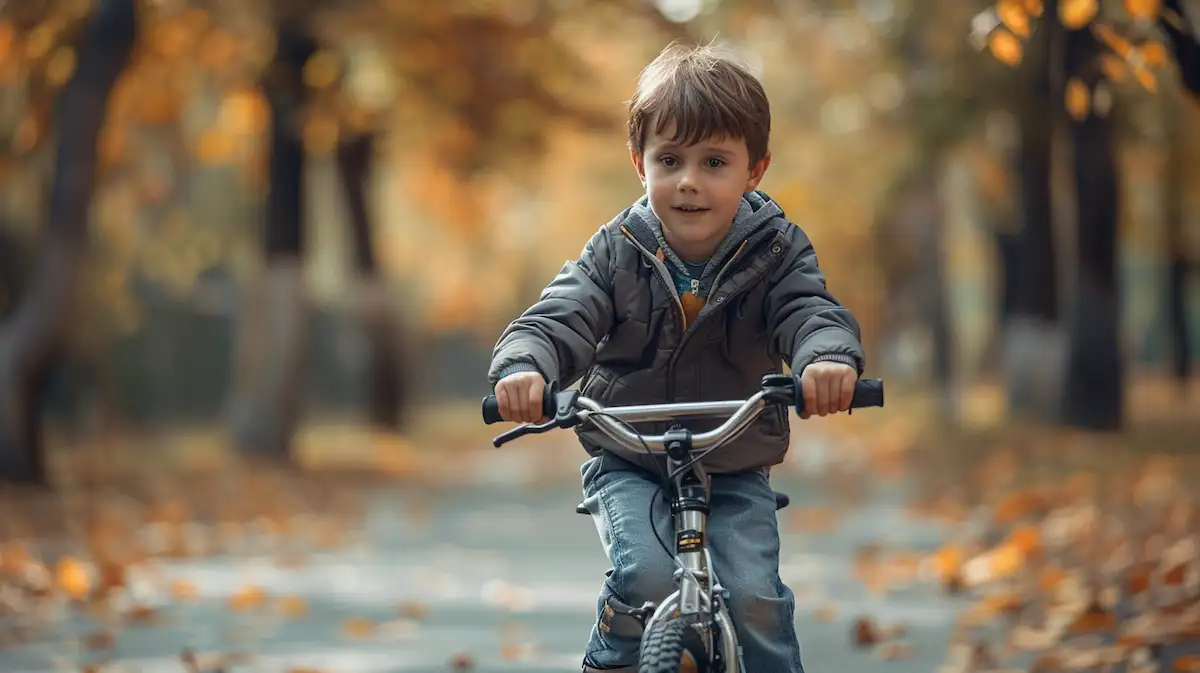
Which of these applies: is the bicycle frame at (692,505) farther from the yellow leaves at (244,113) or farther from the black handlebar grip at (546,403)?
the yellow leaves at (244,113)

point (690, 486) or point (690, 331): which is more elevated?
point (690, 331)

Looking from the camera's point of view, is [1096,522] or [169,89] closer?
[1096,522]

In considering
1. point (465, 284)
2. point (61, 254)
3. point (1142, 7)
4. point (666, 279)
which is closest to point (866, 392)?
point (666, 279)

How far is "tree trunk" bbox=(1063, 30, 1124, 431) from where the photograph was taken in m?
18.3

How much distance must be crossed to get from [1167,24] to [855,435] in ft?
70.4

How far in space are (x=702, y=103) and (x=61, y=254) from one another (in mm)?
11221

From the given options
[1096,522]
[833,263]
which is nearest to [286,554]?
[1096,522]

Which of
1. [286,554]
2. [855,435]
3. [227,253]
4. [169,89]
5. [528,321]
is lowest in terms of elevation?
[528,321]

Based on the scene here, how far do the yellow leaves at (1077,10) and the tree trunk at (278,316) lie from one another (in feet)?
42.6

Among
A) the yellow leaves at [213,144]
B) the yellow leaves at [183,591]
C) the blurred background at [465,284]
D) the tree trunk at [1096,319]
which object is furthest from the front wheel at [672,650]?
the yellow leaves at [213,144]

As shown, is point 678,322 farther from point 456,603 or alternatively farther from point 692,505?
point 456,603

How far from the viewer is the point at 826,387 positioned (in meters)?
3.94

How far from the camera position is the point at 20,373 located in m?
14.4

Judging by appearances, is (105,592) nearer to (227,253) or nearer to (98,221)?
(98,221)
